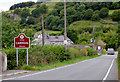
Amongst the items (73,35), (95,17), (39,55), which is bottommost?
(39,55)

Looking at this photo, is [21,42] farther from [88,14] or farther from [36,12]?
[88,14]

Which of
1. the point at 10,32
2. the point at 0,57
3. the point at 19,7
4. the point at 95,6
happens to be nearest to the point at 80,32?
the point at 95,6

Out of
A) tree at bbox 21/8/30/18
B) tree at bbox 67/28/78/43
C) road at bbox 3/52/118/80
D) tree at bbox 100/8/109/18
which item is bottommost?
road at bbox 3/52/118/80

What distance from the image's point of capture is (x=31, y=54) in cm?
2150

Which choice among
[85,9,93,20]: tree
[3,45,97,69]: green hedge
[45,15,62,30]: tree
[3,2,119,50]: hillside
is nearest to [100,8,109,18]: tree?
[3,2,119,50]: hillside

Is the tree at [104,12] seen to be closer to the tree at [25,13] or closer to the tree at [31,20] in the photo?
the tree at [31,20]

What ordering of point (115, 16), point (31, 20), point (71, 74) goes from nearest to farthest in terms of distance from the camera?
point (71, 74)
point (31, 20)
point (115, 16)

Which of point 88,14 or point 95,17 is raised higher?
point 88,14

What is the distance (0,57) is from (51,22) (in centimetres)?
3301

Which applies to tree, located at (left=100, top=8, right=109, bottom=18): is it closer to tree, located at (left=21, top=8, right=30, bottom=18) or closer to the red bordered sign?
tree, located at (left=21, top=8, right=30, bottom=18)

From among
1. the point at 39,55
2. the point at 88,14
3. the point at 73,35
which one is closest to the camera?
the point at 39,55

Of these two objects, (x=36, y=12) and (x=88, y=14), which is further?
(x=88, y=14)

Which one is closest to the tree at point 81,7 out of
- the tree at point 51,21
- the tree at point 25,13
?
the tree at point 51,21

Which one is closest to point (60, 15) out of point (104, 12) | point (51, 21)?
point (51, 21)
